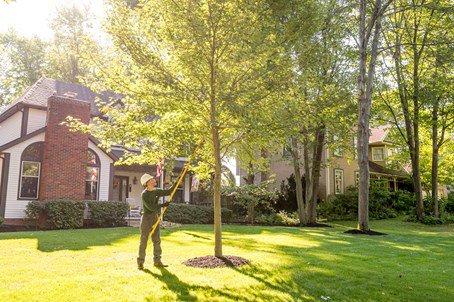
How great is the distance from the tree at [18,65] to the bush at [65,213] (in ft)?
82.2

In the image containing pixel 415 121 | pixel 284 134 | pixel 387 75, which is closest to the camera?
pixel 284 134

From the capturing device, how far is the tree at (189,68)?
272 inches

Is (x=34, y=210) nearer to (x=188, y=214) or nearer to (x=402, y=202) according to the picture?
(x=188, y=214)

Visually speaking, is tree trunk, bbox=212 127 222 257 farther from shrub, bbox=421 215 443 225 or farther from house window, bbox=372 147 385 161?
house window, bbox=372 147 385 161

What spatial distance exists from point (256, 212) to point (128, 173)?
8.92 metres

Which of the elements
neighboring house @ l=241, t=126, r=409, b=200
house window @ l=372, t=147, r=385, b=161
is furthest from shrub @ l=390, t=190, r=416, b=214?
house window @ l=372, t=147, r=385, b=161

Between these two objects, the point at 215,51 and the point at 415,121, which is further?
the point at 415,121

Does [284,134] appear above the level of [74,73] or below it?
below

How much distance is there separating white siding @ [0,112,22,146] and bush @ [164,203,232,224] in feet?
29.2

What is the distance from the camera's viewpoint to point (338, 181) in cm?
2920

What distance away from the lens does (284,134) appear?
7.64m

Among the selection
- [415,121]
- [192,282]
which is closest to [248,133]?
[192,282]

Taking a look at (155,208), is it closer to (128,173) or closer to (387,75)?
(128,173)

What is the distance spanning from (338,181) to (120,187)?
54.7 feet
